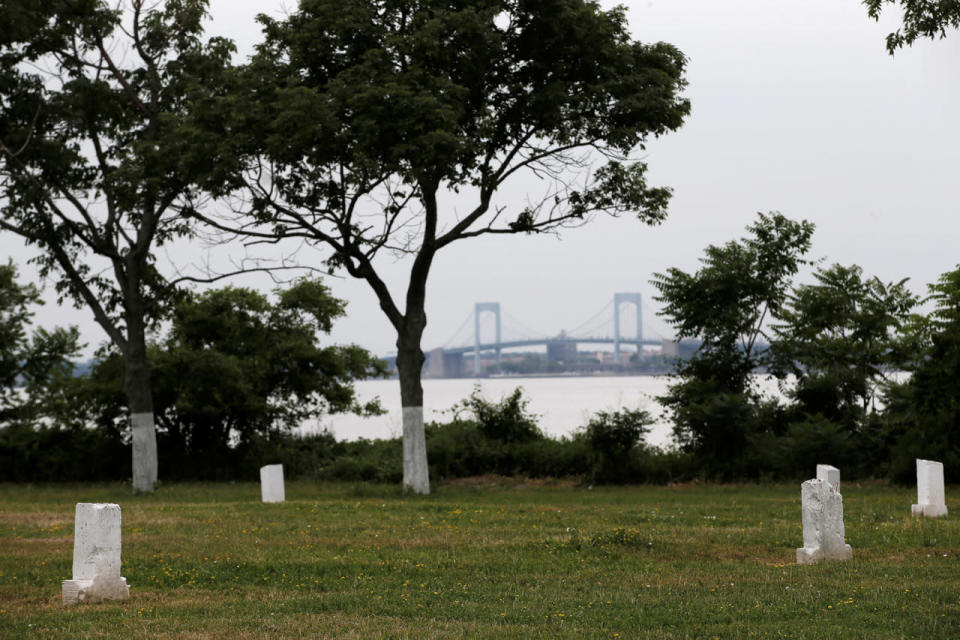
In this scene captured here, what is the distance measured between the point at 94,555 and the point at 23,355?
23.3 meters

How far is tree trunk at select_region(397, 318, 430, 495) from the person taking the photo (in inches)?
906

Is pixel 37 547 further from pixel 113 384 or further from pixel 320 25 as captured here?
pixel 113 384

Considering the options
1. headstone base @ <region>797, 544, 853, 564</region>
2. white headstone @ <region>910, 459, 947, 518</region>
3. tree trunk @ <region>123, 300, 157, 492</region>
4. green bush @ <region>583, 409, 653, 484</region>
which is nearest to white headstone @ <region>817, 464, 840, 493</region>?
white headstone @ <region>910, 459, 947, 518</region>

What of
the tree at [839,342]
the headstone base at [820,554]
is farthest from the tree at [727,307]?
the headstone base at [820,554]

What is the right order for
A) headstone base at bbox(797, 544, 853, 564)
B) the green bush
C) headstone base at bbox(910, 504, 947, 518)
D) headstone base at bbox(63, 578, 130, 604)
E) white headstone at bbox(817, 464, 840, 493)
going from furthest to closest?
1. the green bush
2. headstone base at bbox(910, 504, 947, 518)
3. white headstone at bbox(817, 464, 840, 493)
4. headstone base at bbox(797, 544, 853, 564)
5. headstone base at bbox(63, 578, 130, 604)

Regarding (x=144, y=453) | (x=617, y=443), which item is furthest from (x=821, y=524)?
(x=144, y=453)

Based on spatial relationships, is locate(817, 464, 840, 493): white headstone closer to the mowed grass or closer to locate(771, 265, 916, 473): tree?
the mowed grass

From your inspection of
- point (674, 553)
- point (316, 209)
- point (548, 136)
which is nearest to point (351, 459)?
point (316, 209)

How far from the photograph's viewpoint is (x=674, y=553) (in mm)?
13312

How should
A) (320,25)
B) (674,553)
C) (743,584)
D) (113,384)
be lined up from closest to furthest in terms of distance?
(743,584)
(674,553)
(320,25)
(113,384)

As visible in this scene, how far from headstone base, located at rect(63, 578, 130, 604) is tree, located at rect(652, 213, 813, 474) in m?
19.1

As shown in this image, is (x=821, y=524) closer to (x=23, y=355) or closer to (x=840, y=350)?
(x=840, y=350)

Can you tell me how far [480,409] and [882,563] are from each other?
18239 mm

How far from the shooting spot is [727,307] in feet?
92.6
